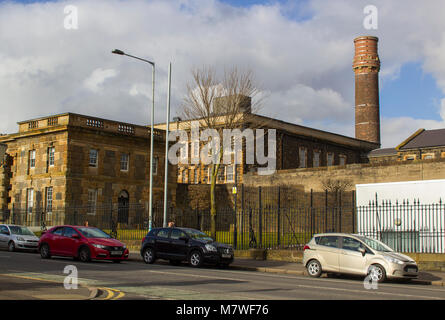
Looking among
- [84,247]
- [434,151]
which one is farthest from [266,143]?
[84,247]

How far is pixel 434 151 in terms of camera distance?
214 ft

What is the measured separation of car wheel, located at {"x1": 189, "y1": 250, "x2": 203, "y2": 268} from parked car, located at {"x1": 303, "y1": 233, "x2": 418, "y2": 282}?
14.5 feet

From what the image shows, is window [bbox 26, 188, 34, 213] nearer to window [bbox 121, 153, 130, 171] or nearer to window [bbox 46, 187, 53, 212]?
window [bbox 46, 187, 53, 212]

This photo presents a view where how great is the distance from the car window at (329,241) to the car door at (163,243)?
6683mm

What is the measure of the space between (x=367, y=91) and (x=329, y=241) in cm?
6911

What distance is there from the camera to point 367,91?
84938 mm

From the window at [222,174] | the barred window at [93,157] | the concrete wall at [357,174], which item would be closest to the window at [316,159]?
the window at [222,174]

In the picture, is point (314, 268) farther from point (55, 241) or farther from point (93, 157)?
point (93, 157)

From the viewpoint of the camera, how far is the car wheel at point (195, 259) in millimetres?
22188

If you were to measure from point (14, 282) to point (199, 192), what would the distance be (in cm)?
4041

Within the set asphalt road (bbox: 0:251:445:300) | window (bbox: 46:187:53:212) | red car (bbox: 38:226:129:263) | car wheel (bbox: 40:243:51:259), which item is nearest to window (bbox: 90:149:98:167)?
window (bbox: 46:187:53:212)

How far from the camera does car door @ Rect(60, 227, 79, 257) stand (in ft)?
75.0
